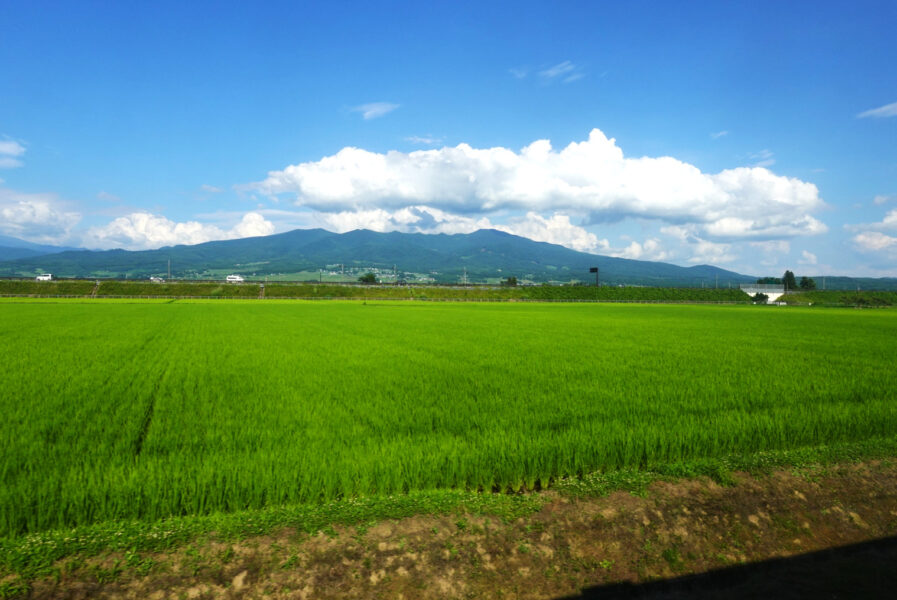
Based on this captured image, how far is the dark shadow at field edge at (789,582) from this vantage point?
14.0 ft

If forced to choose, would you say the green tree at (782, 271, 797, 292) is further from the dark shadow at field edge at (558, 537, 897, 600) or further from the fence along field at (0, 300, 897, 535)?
the dark shadow at field edge at (558, 537, 897, 600)

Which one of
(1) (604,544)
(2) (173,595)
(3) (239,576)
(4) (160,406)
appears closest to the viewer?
(2) (173,595)

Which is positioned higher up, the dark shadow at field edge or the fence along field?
the fence along field

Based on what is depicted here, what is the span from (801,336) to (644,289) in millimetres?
89580

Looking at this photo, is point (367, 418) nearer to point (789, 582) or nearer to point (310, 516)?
point (310, 516)

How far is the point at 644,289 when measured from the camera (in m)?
111

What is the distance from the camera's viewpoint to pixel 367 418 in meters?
8.14

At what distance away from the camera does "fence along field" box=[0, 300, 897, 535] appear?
17.7 feet

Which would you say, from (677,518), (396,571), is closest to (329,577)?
(396,571)

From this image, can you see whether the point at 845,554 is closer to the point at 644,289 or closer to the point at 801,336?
the point at 801,336

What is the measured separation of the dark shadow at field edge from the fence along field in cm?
186

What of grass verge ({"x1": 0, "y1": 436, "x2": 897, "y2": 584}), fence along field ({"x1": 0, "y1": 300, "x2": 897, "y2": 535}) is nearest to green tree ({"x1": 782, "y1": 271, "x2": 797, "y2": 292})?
fence along field ({"x1": 0, "y1": 300, "x2": 897, "y2": 535})

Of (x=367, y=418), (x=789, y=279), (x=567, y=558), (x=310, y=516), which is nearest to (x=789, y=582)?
(x=567, y=558)

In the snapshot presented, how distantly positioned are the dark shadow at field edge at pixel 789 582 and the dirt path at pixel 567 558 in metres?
0.01
